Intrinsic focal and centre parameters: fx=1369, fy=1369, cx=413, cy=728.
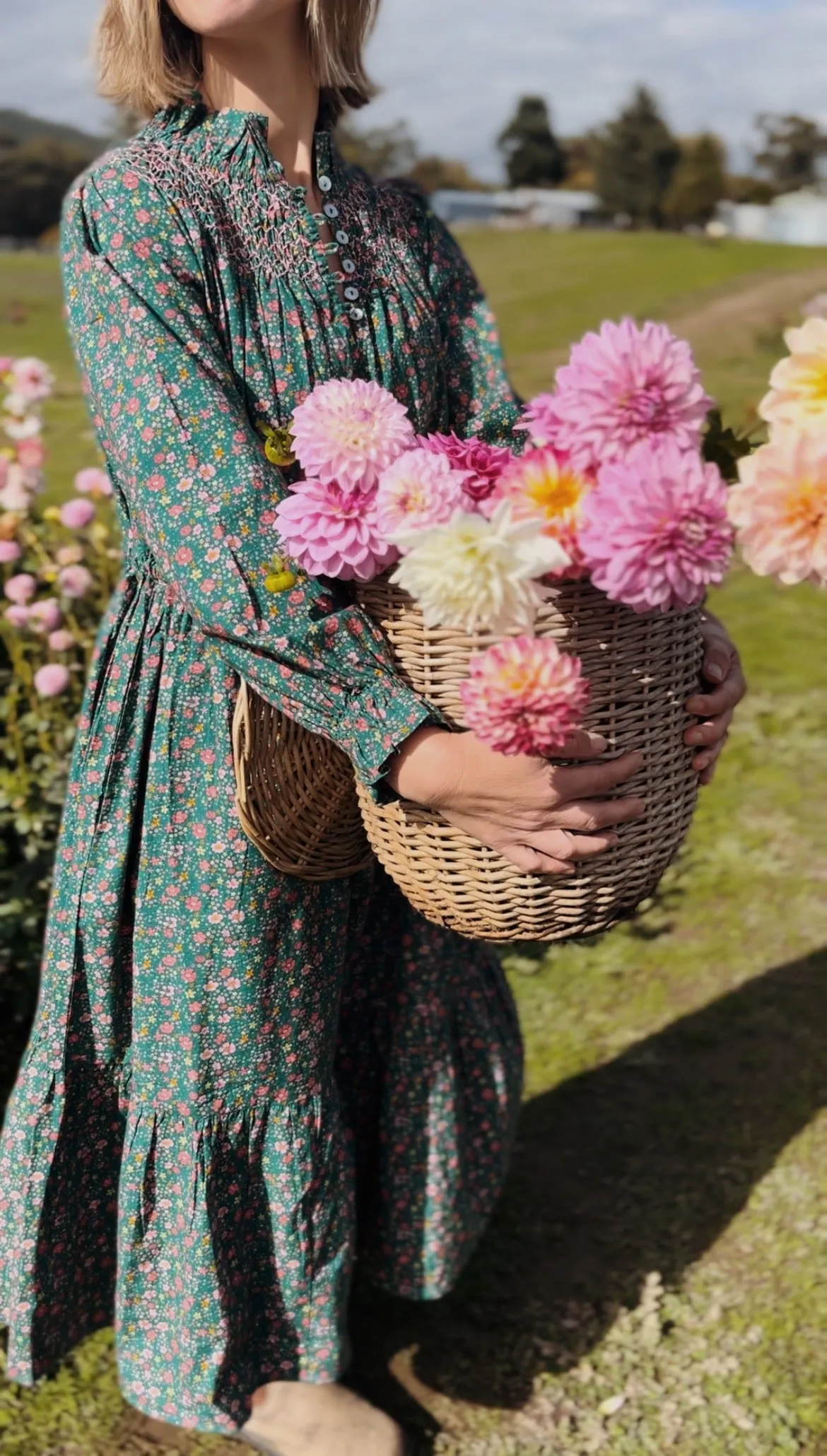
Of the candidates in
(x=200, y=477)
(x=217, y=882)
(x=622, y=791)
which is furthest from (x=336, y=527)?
(x=217, y=882)

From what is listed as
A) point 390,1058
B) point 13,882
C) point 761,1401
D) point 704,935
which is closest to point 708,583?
point 390,1058

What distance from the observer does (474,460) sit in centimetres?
143

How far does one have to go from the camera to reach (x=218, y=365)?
5.28 feet

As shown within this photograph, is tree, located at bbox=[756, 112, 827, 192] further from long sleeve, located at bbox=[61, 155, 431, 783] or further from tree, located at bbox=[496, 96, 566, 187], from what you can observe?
long sleeve, located at bbox=[61, 155, 431, 783]

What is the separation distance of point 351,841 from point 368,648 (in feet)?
1.21

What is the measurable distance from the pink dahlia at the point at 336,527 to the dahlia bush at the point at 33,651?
1694mm

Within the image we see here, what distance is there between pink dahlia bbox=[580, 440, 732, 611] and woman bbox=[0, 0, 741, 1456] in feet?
0.96

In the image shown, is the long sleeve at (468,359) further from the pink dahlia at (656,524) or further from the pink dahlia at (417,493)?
the pink dahlia at (656,524)

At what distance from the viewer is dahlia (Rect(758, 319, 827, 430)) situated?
49.4 inches

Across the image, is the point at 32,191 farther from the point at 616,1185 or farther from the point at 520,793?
the point at 520,793

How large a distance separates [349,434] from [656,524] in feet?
1.12

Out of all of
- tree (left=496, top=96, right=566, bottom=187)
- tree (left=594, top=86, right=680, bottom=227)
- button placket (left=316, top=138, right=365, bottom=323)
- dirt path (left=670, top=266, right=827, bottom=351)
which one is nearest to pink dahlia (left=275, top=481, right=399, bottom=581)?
button placket (left=316, top=138, right=365, bottom=323)

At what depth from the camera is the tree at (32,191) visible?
44812 mm

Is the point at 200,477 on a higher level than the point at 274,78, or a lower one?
lower
